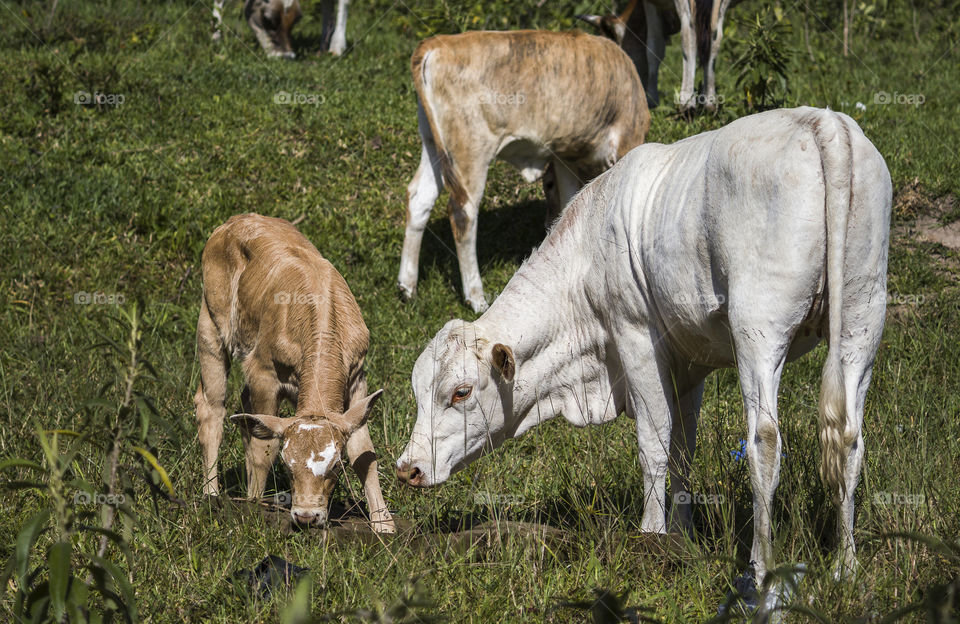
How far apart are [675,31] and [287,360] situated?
302 inches

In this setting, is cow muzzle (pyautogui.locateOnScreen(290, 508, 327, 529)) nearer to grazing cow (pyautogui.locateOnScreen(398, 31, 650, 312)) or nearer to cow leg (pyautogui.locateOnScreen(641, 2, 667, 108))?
grazing cow (pyautogui.locateOnScreen(398, 31, 650, 312))

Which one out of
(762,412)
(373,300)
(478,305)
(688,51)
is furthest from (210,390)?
(688,51)

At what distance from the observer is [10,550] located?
4.96 m

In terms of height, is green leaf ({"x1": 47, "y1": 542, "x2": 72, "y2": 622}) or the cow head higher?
green leaf ({"x1": 47, "y1": 542, "x2": 72, "y2": 622})

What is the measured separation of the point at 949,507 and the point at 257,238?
431 centimetres

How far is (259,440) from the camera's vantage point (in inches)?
224

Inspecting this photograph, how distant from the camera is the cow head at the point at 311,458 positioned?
503 cm

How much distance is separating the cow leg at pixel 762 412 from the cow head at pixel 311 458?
2015mm

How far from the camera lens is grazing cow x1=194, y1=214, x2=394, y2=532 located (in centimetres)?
513

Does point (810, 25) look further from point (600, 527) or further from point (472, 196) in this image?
point (600, 527)

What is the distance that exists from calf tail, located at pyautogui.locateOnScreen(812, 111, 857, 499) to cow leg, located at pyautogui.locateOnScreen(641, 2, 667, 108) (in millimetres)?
7828

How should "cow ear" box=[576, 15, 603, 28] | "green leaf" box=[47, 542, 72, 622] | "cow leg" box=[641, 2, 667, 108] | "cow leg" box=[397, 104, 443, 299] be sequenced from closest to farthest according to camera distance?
"green leaf" box=[47, 542, 72, 622]
"cow leg" box=[397, 104, 443, 299]
"cow leg" box=[641, 2, 667, 108]
"cow ear" box=[576, 15, 603, 28]

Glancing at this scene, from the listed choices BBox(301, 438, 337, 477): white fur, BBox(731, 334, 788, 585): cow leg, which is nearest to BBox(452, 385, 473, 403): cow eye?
BBox(301, 438, 337, 477): white fur

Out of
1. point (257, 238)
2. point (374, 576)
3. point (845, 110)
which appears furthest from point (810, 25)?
point (374, 576)
